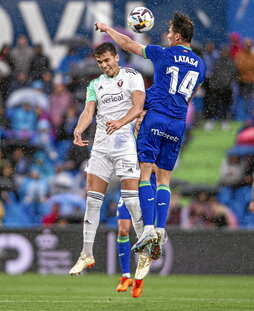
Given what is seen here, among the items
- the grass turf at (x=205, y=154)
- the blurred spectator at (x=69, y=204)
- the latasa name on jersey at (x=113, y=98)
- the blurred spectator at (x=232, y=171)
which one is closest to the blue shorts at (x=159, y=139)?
the latasa name on jersey at (x=113, y=98)

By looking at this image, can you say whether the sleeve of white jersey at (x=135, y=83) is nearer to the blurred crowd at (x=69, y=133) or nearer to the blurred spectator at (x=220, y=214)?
the blurred crowd at (x=69, y=133)

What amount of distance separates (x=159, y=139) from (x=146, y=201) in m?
0.73

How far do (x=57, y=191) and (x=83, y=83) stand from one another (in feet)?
8.24

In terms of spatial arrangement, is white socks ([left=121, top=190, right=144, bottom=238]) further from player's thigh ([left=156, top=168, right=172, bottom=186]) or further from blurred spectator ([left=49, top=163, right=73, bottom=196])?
blurred spectator ([left=49, top=163, right=73, bottom=196])

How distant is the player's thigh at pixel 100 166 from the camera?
1012 cm

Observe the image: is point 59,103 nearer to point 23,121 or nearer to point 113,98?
point 23,121

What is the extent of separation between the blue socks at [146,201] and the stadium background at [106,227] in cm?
528

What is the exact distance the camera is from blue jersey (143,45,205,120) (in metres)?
9.93

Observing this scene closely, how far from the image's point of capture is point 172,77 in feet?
32.7

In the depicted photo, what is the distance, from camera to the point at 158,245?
31.7 ft

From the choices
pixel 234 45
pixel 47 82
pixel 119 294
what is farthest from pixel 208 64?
pixel 119 294

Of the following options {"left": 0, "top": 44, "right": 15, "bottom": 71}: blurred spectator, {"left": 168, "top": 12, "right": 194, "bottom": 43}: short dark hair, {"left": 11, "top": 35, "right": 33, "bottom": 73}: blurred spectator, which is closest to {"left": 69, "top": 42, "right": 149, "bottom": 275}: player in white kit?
{"left": 168, "top": 12, "right": 194, "bottom": 43}: short dark hair

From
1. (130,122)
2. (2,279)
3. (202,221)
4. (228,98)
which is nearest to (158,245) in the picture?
(130,122)

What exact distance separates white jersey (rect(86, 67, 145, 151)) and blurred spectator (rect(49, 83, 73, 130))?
25.0 feet
